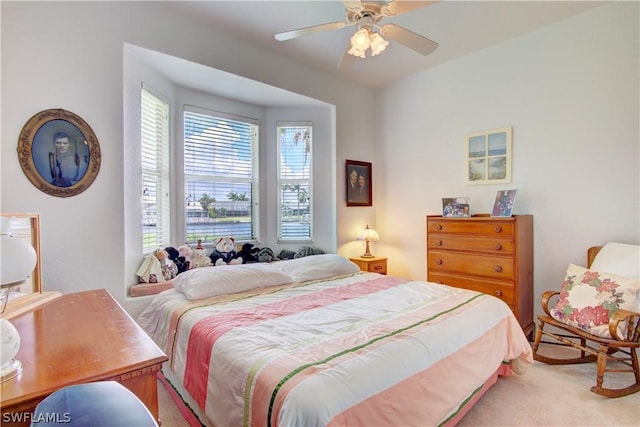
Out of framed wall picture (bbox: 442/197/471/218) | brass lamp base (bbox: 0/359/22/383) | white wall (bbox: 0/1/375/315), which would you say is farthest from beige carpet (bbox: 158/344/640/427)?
framed wall picture (bbox: 442/197/471/218)

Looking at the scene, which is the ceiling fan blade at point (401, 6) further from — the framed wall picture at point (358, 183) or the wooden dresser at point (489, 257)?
the framed wall picture at point (358, 183)

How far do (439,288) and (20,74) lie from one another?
3.23 m

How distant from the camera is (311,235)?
13.9 feet

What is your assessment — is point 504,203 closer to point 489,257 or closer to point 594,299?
point 489,257

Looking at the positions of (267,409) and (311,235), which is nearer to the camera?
(267,409)

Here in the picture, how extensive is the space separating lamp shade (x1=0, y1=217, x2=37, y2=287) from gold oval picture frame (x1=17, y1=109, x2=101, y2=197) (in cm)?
113

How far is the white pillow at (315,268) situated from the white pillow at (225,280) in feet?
0.44

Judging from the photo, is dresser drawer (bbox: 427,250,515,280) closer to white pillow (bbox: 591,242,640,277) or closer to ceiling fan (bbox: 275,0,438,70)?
white pillow (bbox: 591,242,640,277)

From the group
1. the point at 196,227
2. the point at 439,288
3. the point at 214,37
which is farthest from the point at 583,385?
the point at 214,37

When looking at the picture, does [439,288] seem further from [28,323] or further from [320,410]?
[28,323]

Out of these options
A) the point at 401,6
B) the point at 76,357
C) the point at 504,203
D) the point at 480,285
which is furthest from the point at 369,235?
the point at 76,357

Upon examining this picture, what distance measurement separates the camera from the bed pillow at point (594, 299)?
2248mm

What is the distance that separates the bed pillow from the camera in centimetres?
225

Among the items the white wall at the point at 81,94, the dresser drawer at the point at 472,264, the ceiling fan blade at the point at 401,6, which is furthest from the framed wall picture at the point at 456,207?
the white wall at the point at 81,94
